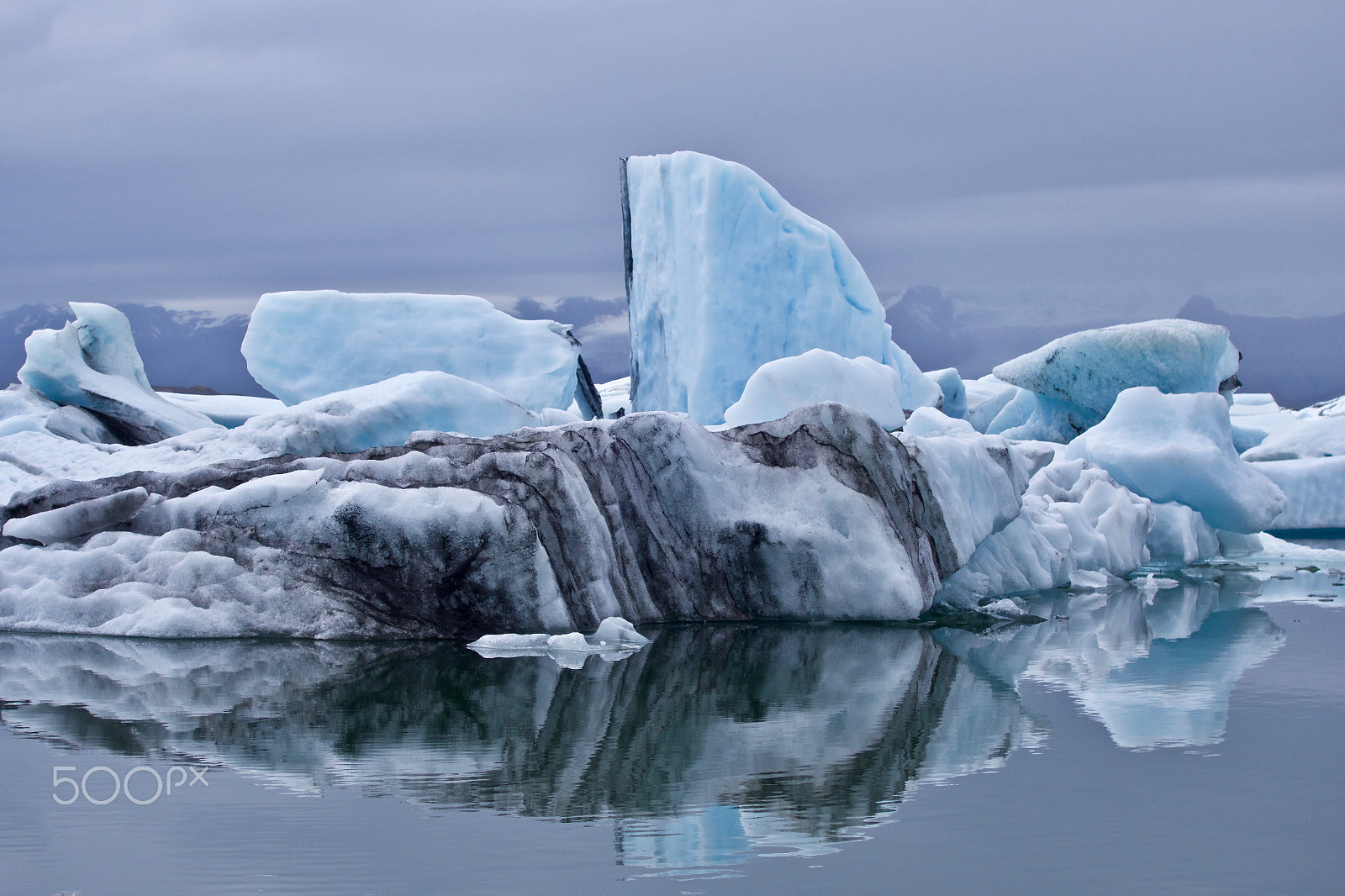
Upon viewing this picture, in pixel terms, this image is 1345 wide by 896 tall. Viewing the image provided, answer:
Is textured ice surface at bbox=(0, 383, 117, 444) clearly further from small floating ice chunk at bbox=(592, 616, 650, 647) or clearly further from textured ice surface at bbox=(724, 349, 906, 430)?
small floating ice chunk at bbox=(592, 616, 650, 647)

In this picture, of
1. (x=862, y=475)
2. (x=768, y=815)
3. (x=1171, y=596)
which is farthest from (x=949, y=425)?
(x=768, y=815)

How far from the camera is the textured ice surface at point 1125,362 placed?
16.5 m

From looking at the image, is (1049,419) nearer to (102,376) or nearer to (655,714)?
(102,376)

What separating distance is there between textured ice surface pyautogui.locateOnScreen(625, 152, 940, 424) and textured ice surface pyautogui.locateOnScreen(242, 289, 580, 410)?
6.08ft

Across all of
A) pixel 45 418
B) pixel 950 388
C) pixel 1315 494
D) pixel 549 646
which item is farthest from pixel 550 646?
pixel 950 388

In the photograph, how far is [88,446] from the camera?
34.5ft

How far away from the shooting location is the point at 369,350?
15.0 meters

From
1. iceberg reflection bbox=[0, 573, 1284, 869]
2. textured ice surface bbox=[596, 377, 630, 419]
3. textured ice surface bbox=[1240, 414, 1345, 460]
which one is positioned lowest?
textured ice surface bbox=[596, 377, 630, 419]

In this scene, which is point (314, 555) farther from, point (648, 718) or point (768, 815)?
point (768, 815)

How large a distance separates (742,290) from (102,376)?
25.5ft

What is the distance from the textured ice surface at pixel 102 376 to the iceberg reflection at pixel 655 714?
294 inches

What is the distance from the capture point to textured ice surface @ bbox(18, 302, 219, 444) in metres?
13.2

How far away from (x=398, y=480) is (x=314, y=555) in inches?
26.2

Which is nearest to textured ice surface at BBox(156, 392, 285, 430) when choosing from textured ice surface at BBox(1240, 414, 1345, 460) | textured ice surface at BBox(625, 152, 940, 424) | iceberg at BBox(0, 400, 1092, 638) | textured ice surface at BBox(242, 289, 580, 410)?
textured ice surface at BBox(242, 289, 580, 410)
